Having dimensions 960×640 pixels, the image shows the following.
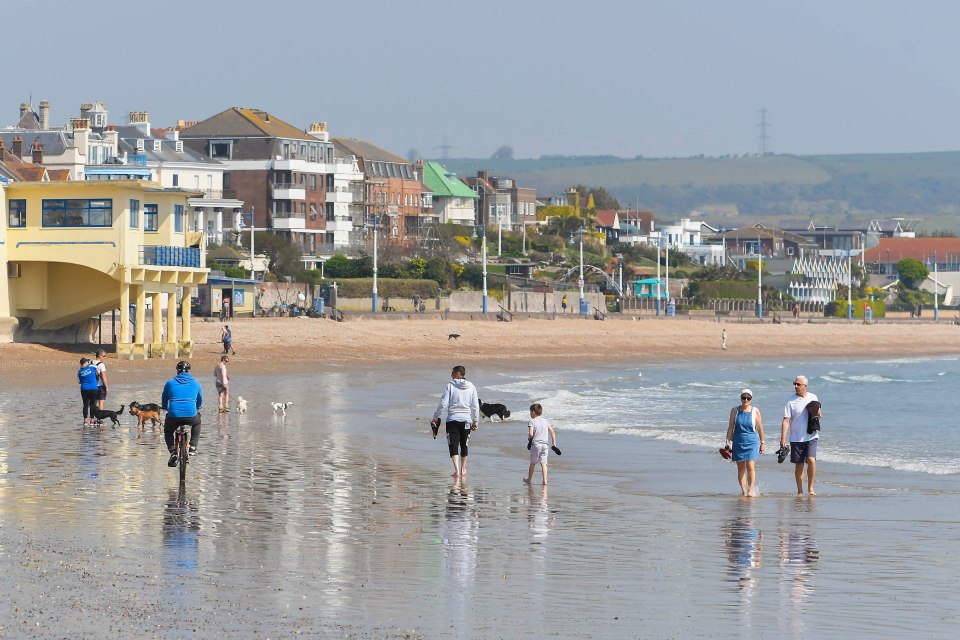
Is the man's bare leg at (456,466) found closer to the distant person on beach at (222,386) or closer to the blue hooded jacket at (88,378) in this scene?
the blue hooded jacket at (88,378)

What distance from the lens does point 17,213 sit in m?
44.5

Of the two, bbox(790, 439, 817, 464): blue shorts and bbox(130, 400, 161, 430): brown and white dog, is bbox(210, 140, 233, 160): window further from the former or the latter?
bbox(790, 439, 817, 464): blue shorts

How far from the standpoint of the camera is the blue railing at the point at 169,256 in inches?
1779

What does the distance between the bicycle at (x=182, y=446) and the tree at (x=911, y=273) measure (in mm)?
134233

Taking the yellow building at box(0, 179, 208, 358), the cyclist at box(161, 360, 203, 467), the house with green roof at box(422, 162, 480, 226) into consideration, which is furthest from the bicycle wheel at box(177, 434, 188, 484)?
the house with green roof at box(422, 162, 480, 226)

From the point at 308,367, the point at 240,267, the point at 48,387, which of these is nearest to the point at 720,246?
the point at 240,267

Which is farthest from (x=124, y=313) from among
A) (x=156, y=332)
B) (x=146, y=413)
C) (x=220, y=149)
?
(x=220, y=149)

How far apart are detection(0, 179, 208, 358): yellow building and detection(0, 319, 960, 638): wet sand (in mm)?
16205

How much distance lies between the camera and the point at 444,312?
7456 cm

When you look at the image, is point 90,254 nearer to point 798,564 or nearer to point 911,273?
point 798,564

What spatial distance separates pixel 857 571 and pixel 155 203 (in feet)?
115

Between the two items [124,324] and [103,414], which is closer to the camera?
[103,414]

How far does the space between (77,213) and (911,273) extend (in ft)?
372

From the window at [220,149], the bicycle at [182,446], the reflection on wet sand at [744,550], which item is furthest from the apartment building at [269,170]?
the reflection on wet sand at [744,550]
